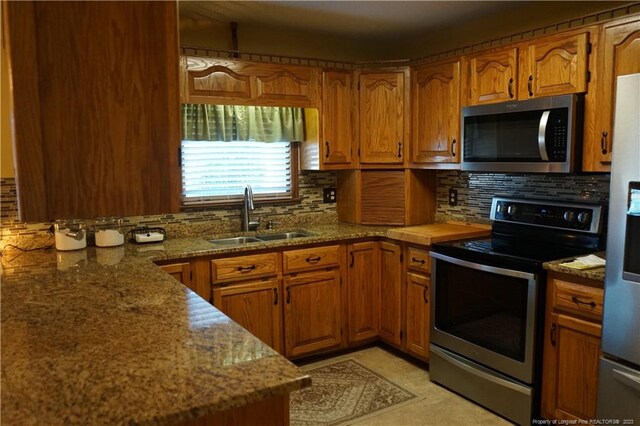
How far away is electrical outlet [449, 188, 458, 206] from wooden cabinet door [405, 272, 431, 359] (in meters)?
0.76

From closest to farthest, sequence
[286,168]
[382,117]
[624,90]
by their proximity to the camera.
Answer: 1. [624,90]
2. [382,117]
3. [286,168]

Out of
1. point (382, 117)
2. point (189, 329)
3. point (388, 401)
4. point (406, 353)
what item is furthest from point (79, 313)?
point (382, 117)

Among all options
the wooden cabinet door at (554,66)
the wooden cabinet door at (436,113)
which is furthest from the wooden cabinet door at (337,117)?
the wooden cabinet door at (554,66)

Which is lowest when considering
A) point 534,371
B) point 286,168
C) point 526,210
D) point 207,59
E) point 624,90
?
point 534,371

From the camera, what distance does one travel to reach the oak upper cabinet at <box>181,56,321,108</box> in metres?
3.13

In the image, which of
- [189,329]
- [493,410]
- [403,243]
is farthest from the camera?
[403,243]

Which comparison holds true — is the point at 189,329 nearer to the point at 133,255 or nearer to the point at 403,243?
the point at 133,255

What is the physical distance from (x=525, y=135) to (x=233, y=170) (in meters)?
2.00

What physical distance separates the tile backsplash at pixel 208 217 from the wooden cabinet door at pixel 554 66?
1708 millimetres

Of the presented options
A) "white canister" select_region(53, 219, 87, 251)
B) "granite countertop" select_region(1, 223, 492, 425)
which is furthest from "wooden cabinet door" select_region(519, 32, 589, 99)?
"white canister" select_region(53, 219, 87, 251)

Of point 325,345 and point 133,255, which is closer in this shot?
point 133,255

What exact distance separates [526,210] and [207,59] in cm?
220

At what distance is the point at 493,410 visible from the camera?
2.71m

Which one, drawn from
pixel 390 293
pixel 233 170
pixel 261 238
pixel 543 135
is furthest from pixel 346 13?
pixel 390 293
